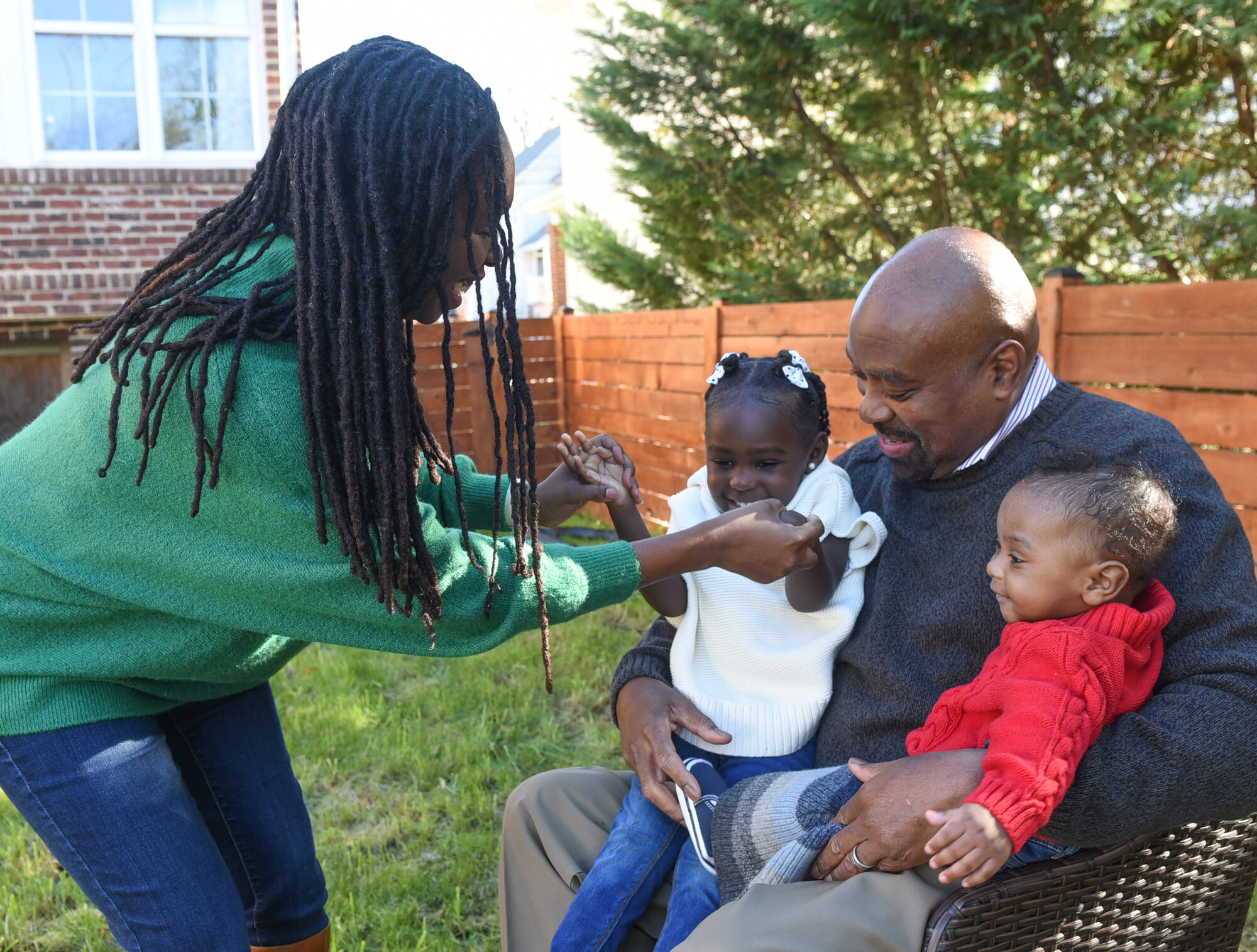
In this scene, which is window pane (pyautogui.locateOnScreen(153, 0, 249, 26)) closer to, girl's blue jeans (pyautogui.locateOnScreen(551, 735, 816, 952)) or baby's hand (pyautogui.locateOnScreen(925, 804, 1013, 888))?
girl's blue jeans (pyautogui.locateOnScreen(551, 735, 816, 952))

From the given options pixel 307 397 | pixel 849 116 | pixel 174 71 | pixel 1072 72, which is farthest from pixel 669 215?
pixel 307 397

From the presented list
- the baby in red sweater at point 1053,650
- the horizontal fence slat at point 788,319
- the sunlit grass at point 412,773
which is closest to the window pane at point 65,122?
the sunlit grass at point 412,773

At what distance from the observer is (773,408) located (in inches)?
93.0

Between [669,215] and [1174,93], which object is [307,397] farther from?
[669,215]

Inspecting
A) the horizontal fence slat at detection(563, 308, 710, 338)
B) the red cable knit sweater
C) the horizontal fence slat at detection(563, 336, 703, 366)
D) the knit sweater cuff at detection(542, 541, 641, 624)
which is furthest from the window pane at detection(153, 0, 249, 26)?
the red cable knit sweater

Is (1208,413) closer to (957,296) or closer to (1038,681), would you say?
(957,296)

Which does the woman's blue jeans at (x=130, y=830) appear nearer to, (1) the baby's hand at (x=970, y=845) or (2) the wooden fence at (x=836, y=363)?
(1) the baby's hand at (x=970, y=845)

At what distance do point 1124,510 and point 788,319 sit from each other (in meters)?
4.77

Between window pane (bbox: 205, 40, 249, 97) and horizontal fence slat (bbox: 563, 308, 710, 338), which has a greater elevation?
window pane (bbox: 205, 40, 249, 97)

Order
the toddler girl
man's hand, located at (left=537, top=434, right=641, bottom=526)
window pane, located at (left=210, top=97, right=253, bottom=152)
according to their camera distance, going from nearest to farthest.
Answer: the toddler girl, man's hand, located at (left=537, top=434, right=641, bottom=526), window pane, located at (left=210, top=97, right=253, bottom=152)

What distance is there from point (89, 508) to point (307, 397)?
440 mm

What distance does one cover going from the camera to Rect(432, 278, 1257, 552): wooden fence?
3908 millimetres

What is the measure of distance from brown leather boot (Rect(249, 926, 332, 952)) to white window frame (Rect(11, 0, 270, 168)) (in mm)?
8951

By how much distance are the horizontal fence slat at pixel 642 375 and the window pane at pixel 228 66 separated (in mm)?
4323
